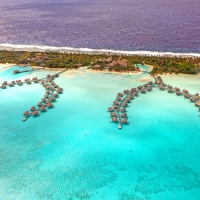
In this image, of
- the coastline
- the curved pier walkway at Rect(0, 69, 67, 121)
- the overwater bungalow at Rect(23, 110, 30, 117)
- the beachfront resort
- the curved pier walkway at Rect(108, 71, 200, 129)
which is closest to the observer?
the curved pier walkway at Rect(108, 71, 200, 129)

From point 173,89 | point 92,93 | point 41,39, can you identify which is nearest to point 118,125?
point 92,93

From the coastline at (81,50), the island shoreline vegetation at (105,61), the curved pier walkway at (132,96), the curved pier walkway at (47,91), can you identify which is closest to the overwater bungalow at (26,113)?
the curved pier walkway at (47,91)

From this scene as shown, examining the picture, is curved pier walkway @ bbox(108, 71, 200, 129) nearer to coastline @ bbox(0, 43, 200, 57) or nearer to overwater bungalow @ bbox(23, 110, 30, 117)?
overwater bungalow @ bbox(23, 110, 30, 117)

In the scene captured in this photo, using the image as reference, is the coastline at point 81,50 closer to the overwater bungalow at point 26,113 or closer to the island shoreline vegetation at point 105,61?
the island shoreline vegetation at point 105,61

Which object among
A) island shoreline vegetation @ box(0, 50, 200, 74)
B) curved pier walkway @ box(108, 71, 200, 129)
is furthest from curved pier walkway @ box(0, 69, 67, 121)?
curved pier walkway @ box(108, 71, 200, 129)

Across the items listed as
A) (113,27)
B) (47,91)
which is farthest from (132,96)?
(113,27)

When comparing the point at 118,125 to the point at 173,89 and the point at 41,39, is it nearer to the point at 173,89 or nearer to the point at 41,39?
the point at 173,89

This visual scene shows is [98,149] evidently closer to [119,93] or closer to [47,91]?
[119,93]
